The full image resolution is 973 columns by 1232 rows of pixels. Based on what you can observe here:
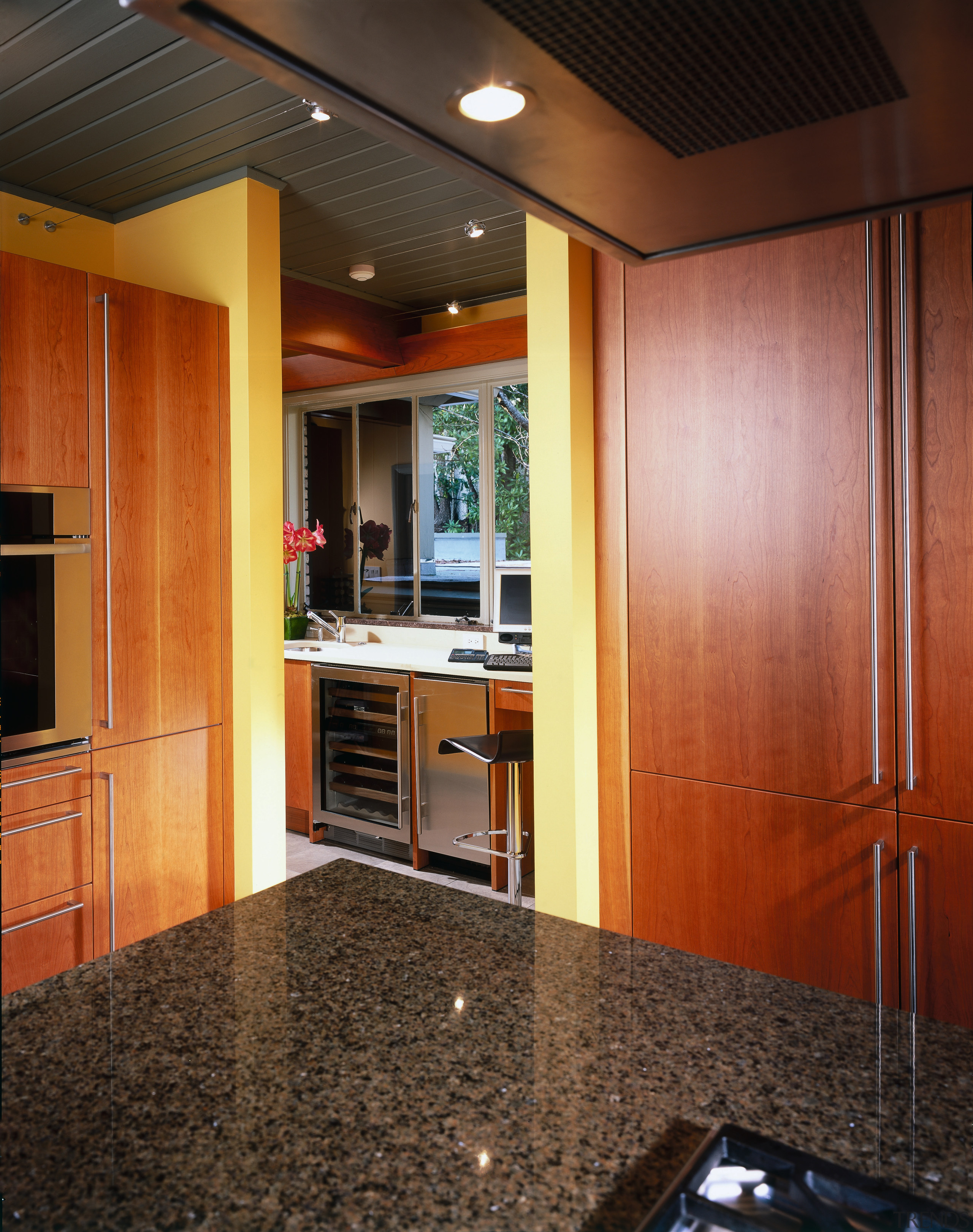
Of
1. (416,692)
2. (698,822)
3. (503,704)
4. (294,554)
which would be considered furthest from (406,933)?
(294,554)

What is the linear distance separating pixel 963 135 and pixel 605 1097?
0.89 metres

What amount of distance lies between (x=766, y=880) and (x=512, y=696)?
154 centimetres

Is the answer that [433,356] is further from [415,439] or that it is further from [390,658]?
[390,658]

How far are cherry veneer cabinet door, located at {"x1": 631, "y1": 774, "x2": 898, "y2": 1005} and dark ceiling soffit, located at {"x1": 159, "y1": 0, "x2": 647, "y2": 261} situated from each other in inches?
58.5

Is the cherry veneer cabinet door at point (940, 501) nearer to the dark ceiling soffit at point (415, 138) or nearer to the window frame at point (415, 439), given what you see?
the dark ceiling soffit at point (415, 138)

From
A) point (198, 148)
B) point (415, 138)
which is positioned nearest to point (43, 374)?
point (198, 148)

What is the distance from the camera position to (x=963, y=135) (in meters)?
0.74

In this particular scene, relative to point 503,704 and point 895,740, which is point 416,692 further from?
point 895,740

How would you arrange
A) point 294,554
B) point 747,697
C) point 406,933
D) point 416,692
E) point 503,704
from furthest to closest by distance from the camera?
point 294,554
point 416,692
point 503,704
point 747,697
point 406,933

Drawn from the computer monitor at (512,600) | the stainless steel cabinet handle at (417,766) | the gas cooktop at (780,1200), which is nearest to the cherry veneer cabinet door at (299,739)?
the stainless steel cabinet handle at (417,766)

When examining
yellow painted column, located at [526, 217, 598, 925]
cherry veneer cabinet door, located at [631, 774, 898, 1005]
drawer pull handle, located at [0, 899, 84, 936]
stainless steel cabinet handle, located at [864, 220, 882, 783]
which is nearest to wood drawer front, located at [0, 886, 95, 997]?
drawer pull handle, located at [0, 899, 84, 936]

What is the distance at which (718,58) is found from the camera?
24.6 inches

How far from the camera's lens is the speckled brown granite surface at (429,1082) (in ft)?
2.22

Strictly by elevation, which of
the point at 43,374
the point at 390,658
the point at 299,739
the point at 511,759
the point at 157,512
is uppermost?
the point at 43,374
